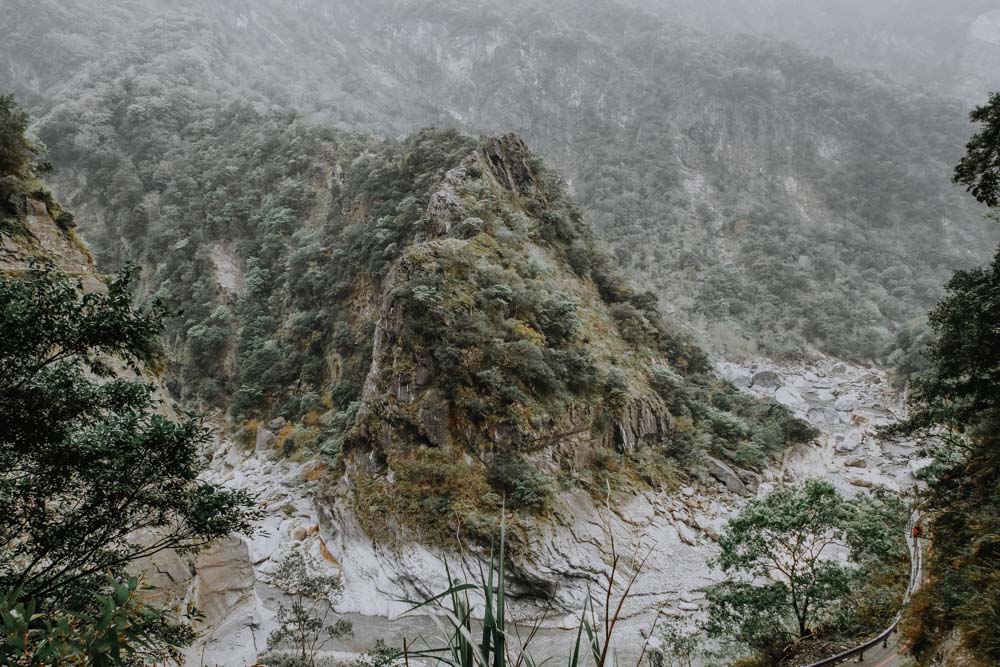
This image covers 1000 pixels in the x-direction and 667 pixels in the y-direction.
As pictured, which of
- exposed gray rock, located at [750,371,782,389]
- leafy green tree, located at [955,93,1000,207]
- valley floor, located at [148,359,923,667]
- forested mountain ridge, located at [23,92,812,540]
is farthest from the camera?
exposed gray rock, located at [750,371,782,389]

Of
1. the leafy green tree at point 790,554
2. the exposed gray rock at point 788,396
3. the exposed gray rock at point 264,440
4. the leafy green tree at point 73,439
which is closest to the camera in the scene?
the leafy green tree at point 73,439

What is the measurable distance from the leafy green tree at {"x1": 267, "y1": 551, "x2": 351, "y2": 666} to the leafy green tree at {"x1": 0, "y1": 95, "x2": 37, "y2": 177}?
11.6 m

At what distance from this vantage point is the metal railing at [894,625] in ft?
26.6

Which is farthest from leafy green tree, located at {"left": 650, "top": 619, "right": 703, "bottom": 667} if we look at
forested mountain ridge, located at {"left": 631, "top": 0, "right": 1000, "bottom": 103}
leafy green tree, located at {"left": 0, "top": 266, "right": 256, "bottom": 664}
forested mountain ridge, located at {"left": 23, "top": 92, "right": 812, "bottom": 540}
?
forested mountain ridge, located at {"left": 631, "top": 0, "right": 1000, "bottom": 103}

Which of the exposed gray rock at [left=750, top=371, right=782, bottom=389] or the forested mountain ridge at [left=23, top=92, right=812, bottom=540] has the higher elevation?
the exposed gray rock at [left=750, top=371, right=782, bottom=389]

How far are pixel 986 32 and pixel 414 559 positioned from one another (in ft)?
456

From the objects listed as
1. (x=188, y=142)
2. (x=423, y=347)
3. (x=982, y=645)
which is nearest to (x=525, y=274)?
(x=423, y=347)

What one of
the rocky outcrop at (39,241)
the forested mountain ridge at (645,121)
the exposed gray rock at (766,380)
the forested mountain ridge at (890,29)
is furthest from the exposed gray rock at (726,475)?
the forested mountain ridge at (890,29)

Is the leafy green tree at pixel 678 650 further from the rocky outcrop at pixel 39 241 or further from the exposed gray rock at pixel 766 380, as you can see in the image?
the exposed gray rock at pixel 766 380

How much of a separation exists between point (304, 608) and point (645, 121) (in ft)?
250

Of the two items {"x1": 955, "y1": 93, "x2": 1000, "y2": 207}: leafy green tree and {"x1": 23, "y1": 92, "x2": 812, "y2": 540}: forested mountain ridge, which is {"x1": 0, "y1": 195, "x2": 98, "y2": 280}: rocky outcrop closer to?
{"x1": 23, "y1": 92, "x2": 812, "y2": 540}: forested mountain ridge

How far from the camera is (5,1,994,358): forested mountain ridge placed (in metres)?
42.1

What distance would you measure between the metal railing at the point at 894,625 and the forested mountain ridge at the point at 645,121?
103 ft

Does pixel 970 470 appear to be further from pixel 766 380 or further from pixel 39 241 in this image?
pixel 766 380
